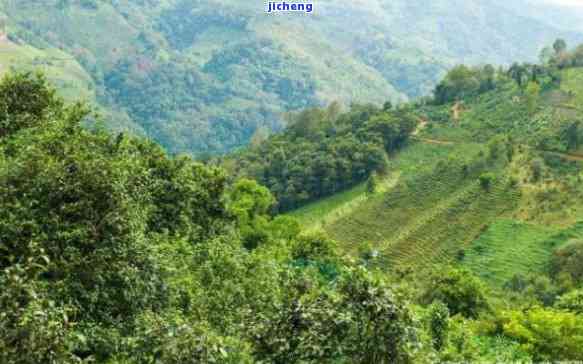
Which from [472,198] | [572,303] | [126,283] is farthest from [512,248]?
[126,283]

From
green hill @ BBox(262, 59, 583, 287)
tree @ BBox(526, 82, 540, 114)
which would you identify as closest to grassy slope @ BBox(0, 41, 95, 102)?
green hill @ BBox(262, 59, 583, 287)

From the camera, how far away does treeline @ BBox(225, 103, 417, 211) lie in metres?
64.9

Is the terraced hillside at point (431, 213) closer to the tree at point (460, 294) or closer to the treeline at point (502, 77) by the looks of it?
the tree at point (460, 294)

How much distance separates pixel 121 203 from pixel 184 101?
17955 centimetres

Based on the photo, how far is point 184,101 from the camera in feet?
617

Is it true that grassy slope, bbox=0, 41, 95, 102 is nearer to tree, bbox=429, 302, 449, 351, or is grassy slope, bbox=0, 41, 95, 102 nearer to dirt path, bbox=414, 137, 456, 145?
dirt path, bbox=414, 137, 456, 145

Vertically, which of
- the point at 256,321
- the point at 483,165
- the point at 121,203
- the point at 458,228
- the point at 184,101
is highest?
the point at 121,203

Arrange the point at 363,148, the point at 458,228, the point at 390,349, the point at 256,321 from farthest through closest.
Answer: the point at 363,148
the point at 458,228
the point at 256,321
the point at 390,349

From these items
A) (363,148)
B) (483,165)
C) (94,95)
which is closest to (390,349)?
(483,165)

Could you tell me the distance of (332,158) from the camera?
65.7 metres

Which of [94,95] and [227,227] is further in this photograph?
[94,95]

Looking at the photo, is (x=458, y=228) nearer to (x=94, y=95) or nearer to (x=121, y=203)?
(x=121, y=203)

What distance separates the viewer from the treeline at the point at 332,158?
213ft

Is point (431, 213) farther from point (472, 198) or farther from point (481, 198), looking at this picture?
point (481, 198)
